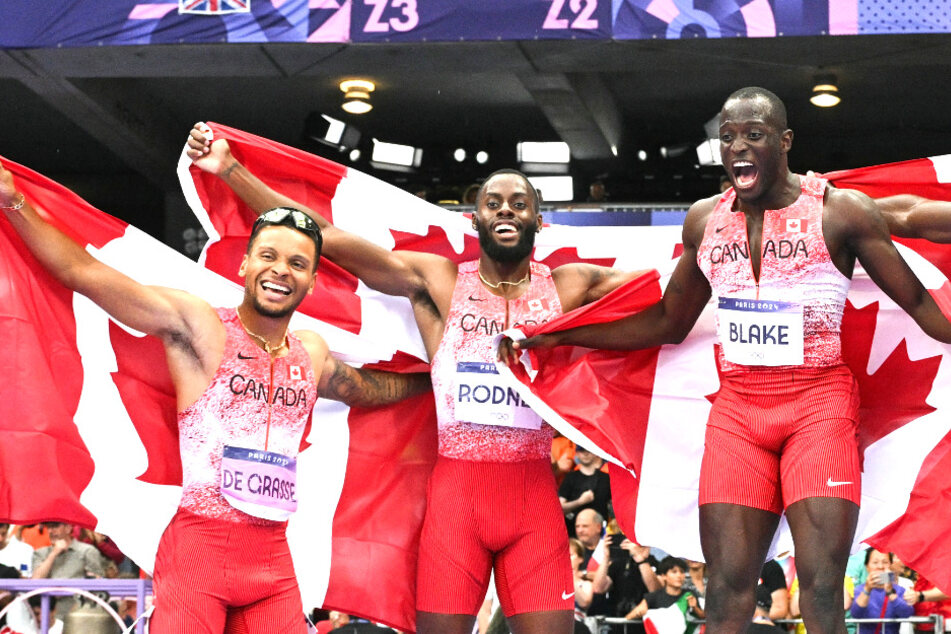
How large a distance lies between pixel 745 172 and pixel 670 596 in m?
3.42

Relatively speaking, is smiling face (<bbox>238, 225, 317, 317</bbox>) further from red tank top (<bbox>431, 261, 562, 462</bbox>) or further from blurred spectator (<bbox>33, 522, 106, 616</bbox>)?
blurred spectator (<bbox>33, 522, 106, 616</bbox>)

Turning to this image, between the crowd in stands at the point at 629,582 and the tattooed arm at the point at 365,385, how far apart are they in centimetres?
210

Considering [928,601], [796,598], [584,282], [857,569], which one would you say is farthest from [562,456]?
[584,282]

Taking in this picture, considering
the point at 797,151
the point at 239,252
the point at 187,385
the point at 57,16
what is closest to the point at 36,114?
the point at 57,16

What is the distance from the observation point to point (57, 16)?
28.7 feet

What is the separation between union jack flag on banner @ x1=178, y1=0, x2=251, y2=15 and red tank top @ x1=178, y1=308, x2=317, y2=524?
5.17m

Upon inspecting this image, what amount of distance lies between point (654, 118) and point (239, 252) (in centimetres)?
979

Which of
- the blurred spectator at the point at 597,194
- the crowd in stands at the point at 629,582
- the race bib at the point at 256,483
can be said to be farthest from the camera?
the blurred spectator at the point at 597,194

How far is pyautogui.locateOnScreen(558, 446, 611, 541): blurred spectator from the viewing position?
748 centimetres

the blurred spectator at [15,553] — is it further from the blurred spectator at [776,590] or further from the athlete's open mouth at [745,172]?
the athlete's open mouth at [745,172]

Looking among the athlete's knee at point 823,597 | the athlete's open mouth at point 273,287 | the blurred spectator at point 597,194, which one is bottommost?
the athlete's knee at point 823,597

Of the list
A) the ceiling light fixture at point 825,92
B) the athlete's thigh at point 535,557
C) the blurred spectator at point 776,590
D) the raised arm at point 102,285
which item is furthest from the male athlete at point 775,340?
the ceiling light fixture at point 825,92

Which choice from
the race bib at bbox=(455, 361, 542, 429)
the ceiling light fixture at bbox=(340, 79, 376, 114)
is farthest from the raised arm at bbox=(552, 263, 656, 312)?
the ceiling light fixture at bbox=(340, 79, 376, 114)

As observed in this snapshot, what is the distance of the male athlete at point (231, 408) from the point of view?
3770mm
